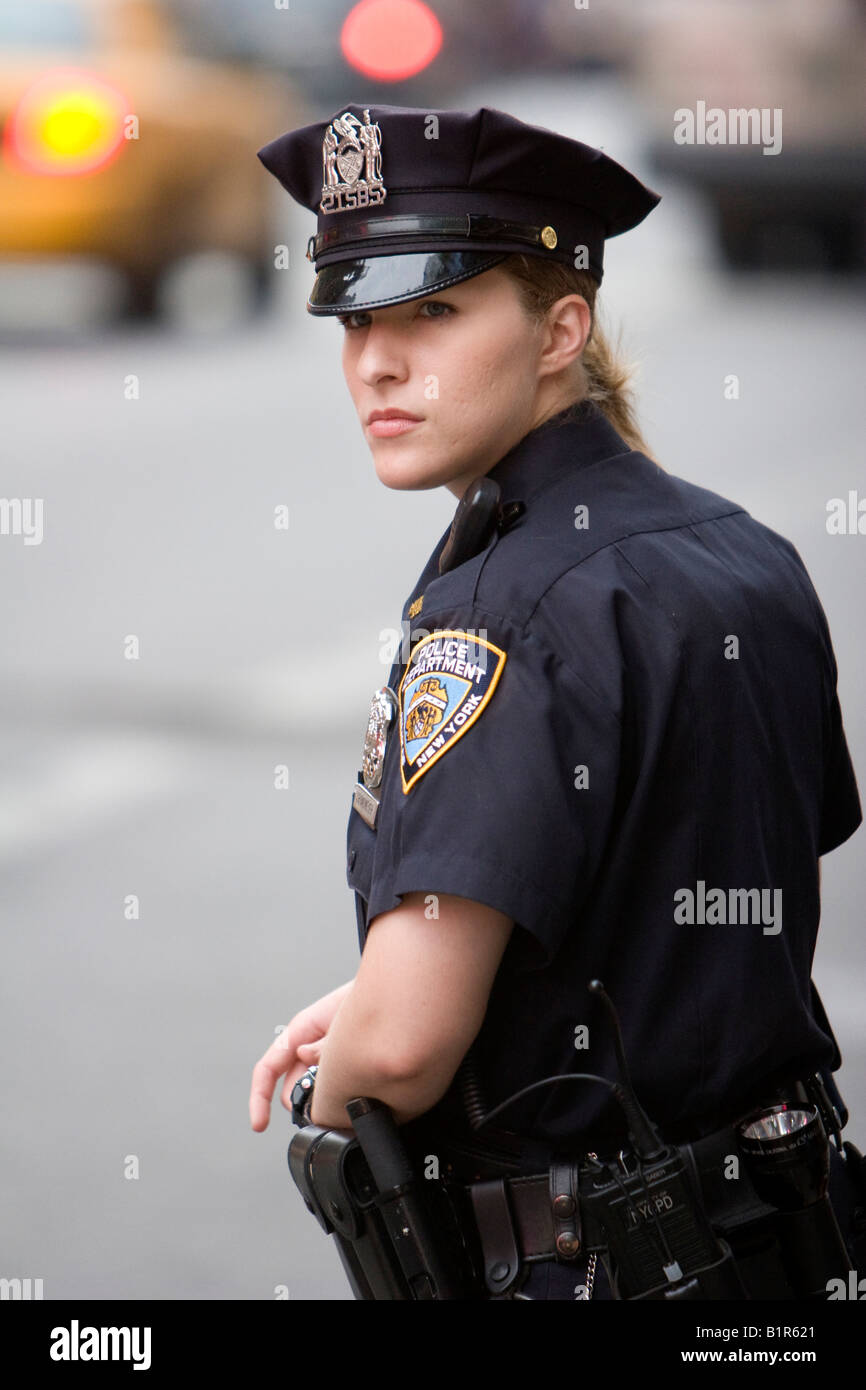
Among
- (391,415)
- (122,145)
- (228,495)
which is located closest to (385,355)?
(391,415)

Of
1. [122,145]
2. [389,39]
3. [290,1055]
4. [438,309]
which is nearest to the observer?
[438,309]

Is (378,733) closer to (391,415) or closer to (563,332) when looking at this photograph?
(391,415)

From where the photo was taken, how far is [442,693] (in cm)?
207

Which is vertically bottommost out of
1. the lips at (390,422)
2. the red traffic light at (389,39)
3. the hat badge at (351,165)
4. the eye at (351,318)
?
the lips at (390,422)

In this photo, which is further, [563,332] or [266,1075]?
[266,1075]

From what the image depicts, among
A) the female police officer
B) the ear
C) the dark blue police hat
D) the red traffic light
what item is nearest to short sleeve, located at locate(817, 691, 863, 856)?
the female police officer

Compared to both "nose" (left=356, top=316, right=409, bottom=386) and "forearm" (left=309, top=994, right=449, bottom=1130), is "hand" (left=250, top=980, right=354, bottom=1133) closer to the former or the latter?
"forearm" (left=309, top=994, right=449, bottom=1130)

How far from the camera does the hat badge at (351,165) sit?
228 cm

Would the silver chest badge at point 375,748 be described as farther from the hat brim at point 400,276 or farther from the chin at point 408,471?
the hat brim at point 400,276

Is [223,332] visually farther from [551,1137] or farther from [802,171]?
[551,1137]

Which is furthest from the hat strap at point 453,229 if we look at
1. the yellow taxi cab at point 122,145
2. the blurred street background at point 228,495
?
the yellow taxi cab at point 122,145

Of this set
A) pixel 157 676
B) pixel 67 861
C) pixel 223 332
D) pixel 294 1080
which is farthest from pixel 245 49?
pixel 294 1080

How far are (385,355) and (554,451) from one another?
0.76 ft
